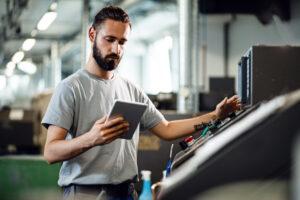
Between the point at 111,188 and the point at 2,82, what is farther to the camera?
the point at 2,82

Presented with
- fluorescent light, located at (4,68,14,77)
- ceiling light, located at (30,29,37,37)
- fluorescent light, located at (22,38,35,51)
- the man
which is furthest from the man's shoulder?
fluorescent light, located at (4,68,14,77)

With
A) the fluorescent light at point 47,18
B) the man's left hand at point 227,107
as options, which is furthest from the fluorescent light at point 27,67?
the man's left hand at point 227,107

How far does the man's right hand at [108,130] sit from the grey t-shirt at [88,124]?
226mm

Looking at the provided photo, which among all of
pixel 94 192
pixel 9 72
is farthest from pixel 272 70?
pixel 9 72

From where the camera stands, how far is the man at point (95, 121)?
177 centimetres

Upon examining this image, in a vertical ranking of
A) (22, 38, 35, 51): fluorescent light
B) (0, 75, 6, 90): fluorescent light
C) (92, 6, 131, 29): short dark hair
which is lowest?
(0, 75, 6, 90): fluorescent light

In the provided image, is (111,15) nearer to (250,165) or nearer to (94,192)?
(94,192)

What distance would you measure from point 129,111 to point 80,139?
0.19 metres

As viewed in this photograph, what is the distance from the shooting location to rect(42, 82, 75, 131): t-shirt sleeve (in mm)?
1763

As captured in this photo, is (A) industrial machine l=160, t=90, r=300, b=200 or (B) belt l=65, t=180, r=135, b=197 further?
(B) belt l=65, t=180, r=135, b=197

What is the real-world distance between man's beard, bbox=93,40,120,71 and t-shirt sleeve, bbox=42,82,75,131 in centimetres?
16

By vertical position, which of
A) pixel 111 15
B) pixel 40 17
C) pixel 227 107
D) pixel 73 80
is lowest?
pixel 227 107

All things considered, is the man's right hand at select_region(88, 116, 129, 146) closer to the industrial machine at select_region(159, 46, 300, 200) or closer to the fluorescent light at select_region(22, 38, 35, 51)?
the industrial machine at select_region(159, 46, 300, 200)

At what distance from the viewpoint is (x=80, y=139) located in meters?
1.66
